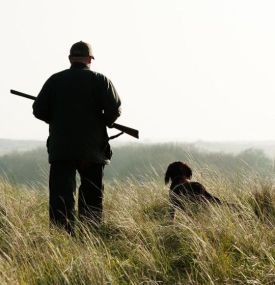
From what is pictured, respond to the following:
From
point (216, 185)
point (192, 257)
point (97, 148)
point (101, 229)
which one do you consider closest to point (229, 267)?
point (192, 257)

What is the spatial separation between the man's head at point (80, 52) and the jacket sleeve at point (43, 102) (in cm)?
35

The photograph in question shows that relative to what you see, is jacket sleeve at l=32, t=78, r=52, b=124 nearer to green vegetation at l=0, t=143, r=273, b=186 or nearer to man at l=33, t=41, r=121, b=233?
man at l=33, t=41, r=121, b=233

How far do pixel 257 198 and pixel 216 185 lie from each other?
2.42 ft

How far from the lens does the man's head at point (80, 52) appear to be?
5.82m

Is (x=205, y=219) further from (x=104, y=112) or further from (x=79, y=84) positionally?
(x=79, y=84)

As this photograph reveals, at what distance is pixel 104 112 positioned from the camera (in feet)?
19.0

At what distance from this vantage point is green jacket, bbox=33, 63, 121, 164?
572 cm

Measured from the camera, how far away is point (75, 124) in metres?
5.73

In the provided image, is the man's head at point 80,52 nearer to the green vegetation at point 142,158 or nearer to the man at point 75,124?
the man at point 75,124

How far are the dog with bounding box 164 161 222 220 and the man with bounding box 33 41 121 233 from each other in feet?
2.62

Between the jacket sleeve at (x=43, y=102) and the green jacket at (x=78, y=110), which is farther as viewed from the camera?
the jacket sleeve at (x=43, y=102)

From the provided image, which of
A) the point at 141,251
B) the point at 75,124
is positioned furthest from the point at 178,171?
the point at 141,251

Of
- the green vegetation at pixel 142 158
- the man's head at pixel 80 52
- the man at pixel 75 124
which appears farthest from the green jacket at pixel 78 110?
the green vegetation at pixel 142 158

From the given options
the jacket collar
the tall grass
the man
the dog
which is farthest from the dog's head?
the jacket collar
